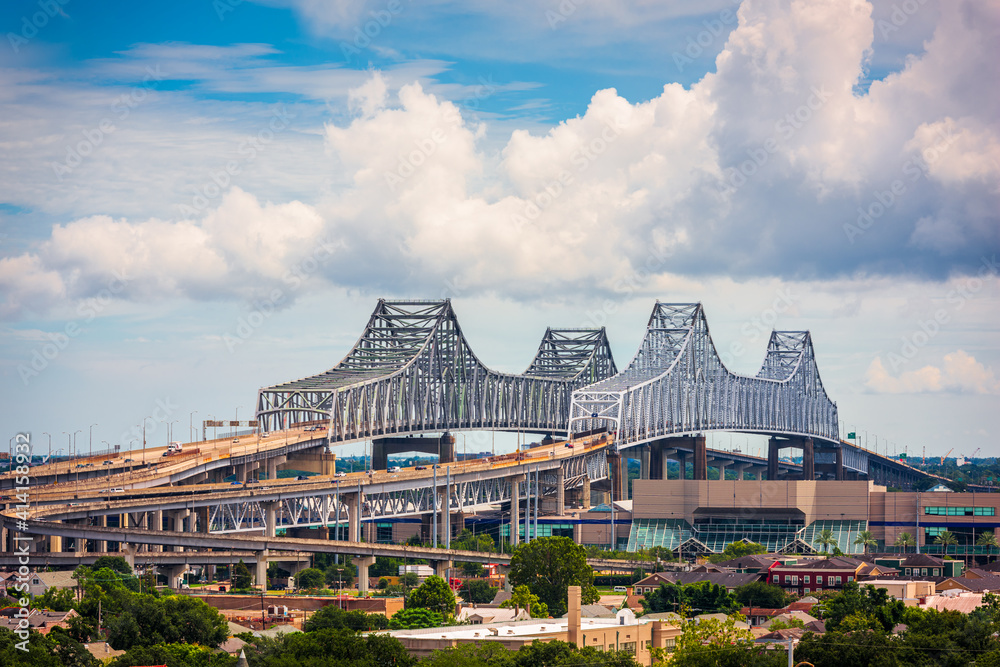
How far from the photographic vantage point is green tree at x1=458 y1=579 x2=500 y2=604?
13250cm

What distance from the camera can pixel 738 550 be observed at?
543 ft

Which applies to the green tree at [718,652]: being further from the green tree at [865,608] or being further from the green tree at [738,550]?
the green tree at [738,550]

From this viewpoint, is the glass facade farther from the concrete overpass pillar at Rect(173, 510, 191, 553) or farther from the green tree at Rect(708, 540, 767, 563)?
the concrete overpass pillar at Rect(173, 510, 191, 553)

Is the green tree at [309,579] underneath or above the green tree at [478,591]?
above

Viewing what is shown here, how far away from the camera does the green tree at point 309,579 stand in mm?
132250

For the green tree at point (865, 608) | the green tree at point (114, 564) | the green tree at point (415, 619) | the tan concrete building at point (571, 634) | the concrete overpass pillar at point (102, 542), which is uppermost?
the concrete overpass pillar at point (102, 542)

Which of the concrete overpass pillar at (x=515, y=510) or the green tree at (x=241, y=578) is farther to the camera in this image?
the concrete overpass pillar at (x=515, y=510)

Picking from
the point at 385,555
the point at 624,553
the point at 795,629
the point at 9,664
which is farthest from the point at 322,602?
the point at 624,553

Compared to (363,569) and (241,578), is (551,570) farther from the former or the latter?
(241,578)

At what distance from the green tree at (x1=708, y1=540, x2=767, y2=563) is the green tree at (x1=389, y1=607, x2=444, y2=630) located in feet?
191

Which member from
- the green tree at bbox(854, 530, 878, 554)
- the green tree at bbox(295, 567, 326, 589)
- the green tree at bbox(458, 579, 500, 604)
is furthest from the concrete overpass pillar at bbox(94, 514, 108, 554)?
the green tree at bbox(854, 530, 878, 554)

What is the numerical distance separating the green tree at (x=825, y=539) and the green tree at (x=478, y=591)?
4556cm

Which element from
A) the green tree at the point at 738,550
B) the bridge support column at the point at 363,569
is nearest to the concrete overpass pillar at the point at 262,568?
the bridge support column at the point at 363,569

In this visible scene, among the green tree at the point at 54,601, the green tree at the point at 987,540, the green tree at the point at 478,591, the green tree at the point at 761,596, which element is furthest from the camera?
the green tree at the point at 987,540
